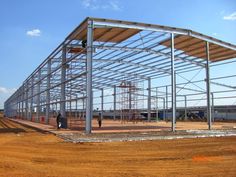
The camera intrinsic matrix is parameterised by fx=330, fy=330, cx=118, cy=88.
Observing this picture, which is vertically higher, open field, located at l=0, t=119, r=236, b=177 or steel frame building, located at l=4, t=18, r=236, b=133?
steel frame building, located at l=4, t=18, r=236, b=133

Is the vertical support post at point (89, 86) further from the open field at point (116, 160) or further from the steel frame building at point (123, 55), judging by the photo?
the open field at point (116, 160)

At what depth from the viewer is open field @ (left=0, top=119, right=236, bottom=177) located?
8375 millimetres

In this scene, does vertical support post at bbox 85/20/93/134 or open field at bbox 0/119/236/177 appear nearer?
open field at bbox 0/119/236/177

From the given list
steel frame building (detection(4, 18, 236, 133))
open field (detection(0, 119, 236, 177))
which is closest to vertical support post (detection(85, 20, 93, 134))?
steel frame building (detection(4, 18, 236, 133))

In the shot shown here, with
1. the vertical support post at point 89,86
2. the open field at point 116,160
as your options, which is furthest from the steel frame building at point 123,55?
the open field at point 116,160

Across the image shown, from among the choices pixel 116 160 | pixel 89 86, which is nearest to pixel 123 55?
pixel 89 86

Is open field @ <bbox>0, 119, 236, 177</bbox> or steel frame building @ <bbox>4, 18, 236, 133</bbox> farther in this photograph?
steel frame building @ <bbox>4, 18, 236, 133</bbox>

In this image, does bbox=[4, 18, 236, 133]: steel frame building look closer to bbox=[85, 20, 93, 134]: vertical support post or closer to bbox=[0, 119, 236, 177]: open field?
bbox=[85, 20, 93, 134]: vertical support post

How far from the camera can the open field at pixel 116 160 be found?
8375mm

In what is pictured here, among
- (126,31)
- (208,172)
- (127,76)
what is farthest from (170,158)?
(127,76)

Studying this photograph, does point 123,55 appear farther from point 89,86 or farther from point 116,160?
point 116,160

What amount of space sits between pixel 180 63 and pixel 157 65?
272cm

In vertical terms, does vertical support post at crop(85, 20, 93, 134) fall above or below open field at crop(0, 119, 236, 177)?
above

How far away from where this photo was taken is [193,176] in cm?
806
